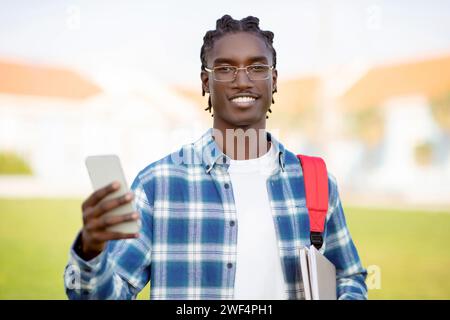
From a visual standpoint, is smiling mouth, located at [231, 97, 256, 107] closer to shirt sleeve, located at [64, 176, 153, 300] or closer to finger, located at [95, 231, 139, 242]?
shirt sleeve, located at [64, 176, 153, 300]

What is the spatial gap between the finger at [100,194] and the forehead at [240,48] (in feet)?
2.67

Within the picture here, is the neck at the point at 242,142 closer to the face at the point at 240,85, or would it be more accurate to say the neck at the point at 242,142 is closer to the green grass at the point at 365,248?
the face at the point at 240,85

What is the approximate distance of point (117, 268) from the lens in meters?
1.91

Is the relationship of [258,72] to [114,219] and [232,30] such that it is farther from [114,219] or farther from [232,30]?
[114,219]

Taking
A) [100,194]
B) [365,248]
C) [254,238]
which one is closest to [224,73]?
[254,238]

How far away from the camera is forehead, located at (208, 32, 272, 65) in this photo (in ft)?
6.98

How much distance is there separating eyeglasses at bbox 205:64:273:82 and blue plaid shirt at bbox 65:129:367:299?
0.80 feet

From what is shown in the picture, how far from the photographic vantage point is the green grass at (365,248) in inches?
A: 215

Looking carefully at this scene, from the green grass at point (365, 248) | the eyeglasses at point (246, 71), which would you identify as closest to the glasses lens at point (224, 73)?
the eyeglasses at point (246, 71)
